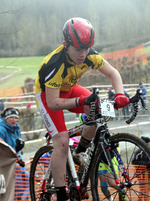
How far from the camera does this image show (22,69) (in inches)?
731

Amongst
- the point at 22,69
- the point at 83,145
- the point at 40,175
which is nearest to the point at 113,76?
the point at 83,145

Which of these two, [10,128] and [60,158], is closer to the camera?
[60,158]

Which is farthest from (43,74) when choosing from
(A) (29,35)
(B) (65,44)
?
(A) (29,35)

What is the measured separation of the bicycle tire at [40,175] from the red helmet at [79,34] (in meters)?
1.26

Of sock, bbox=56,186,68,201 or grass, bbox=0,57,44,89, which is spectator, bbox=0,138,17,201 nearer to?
sock, bbox=56,186,68,201

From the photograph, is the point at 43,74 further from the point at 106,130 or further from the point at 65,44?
the point at 106,130

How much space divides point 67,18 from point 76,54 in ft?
58.1

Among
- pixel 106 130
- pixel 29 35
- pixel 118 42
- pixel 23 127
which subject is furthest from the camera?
pixel 118 42

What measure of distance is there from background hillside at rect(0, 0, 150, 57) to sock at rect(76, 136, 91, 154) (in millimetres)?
11358

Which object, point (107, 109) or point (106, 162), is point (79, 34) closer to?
point (107, 109)

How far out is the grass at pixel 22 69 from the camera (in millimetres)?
17594

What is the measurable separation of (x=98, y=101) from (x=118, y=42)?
20.6m

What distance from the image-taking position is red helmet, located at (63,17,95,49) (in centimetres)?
274

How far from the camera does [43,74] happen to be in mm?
3006
